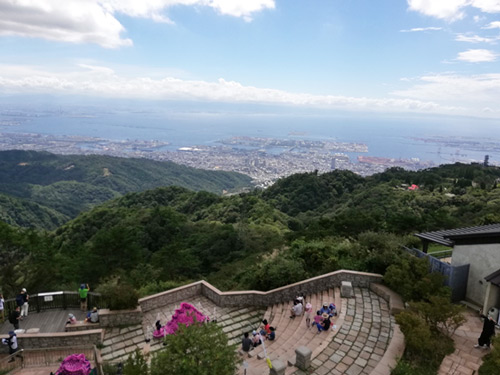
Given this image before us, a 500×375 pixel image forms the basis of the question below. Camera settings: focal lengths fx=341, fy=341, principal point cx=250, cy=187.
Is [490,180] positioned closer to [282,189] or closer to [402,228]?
[282,189]

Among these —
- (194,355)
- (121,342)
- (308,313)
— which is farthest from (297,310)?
(194,355)

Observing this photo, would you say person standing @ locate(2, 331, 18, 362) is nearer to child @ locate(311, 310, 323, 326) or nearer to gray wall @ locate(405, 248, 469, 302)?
child @ locate(311, 310, 323, 326)

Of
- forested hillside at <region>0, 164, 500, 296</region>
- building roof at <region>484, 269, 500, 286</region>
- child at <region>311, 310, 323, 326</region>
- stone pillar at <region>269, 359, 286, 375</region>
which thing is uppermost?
building roof at <region>484, 269, 500, 286</region>

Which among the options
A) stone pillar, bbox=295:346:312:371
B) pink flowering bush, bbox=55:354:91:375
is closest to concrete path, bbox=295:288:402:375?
stone pillar, bbox=295:346:312:371

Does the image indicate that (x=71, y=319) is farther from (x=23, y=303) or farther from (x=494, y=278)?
(x=494, y=278)

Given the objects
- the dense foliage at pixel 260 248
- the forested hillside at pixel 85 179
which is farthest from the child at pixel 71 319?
the forested hillside at pixel 85 179

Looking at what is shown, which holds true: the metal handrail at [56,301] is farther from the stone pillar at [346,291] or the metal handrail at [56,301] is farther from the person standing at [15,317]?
the stone pillar at [346,291]
